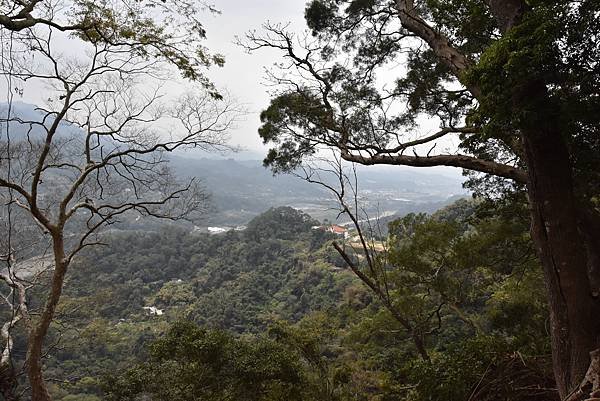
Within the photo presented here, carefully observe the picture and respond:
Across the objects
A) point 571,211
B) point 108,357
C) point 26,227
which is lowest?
point 108,357

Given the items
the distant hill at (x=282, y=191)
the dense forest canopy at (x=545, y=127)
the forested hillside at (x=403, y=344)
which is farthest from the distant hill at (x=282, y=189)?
the dense forest canopy at (x=545, y=127)

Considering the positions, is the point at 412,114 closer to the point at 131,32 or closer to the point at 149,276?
the point at 131,32

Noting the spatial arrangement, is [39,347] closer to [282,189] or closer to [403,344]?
[403,344]

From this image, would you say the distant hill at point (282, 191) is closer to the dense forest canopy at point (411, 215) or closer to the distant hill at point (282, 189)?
the distant hill at point (282, 189)

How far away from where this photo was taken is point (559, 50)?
A: 2271 mm

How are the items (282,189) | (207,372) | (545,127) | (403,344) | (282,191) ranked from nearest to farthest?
(545,127) < (207,372) < (403,344) < (282,191) < (282,189)

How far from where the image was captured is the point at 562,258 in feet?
8.99

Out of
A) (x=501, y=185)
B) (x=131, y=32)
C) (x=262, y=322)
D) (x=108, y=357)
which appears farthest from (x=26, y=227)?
(x=262, y=322)

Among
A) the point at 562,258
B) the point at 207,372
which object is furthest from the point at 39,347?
the point at 562,258

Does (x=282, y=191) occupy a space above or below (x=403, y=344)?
above

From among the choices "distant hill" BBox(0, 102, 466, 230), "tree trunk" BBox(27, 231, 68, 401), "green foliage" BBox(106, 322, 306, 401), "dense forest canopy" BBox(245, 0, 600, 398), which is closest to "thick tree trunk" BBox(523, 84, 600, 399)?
"dense forest canopy" BBox(245, 0, 600, 398)

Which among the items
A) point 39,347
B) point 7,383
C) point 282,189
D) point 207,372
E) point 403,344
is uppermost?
point 282,189

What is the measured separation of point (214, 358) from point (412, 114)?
483 cm

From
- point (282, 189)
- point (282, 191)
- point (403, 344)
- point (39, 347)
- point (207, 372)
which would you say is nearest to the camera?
point (39, 347)
